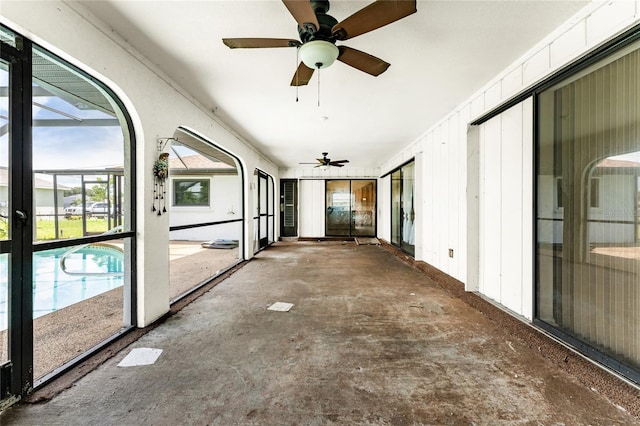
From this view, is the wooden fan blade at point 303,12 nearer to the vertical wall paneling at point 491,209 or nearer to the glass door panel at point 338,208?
the vertical wall paneling at point 491,209

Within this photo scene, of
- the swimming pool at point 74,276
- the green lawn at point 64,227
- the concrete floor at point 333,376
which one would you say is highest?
the green lawn at point 64,227

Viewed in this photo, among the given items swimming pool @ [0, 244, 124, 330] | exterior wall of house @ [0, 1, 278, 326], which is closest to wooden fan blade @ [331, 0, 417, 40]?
exterior wall of house @ [0, 1, 278, 326]

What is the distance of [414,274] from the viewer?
5.09m

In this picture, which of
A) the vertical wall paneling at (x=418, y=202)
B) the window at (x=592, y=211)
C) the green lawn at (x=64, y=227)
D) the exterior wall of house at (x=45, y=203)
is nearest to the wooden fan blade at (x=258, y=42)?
the exterior wall of house at (x=45, y=203)

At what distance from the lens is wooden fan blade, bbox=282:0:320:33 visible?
1.65 m

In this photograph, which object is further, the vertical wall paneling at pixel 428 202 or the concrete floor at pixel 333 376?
the vertical wall paneling at pixel 428 202

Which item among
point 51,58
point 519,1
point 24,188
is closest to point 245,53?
point 51,58

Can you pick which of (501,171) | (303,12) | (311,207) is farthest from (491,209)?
(311,207)

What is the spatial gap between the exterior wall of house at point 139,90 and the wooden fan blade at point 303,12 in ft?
5.45

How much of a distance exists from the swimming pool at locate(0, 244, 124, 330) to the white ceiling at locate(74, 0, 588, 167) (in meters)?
2.31

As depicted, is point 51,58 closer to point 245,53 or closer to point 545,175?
point 245,53

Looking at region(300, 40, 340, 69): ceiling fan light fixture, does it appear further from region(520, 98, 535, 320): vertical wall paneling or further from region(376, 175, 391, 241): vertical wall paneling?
region(376, 175, 391, 241): vertical wall paneling

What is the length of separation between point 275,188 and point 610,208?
8.87 m

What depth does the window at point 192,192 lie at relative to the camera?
1062cm
